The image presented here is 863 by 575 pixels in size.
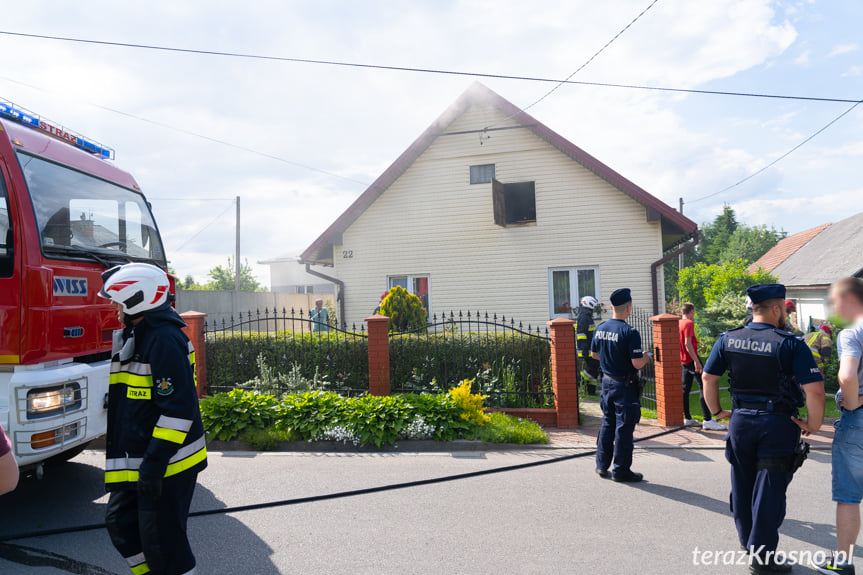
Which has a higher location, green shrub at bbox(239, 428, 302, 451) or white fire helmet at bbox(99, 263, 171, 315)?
white fire helmet at bbox(99, 263, 171, 315)

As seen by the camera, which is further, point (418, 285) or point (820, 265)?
point (820, 265)

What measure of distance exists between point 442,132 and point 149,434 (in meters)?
12.5

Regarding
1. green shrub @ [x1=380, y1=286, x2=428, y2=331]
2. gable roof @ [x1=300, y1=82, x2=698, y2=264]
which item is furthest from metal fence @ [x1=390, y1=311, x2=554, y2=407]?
gable roof @ [x1=300, y1=82, x2=698, y2=264]

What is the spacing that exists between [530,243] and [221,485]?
33.0 feet

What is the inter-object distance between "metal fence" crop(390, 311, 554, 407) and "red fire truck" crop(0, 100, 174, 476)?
440 cm

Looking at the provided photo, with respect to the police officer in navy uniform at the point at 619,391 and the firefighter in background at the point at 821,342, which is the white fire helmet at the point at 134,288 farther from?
the firefighter in background at the point at 821,342

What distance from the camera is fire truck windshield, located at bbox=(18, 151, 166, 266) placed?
4.03m

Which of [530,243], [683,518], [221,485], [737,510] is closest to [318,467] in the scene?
[221,485]

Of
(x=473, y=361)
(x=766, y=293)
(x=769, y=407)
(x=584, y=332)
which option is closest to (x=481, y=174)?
(x=584, y=332)

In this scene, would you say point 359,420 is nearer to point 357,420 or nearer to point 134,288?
point 357,420

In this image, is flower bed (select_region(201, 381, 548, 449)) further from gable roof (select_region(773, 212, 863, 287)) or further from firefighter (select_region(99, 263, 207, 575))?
gable roof (select_region(773, 212, 863, 287))

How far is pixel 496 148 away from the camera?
44.8 ft

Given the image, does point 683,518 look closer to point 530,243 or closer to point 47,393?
point 47,393

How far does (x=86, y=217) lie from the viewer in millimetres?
4590
